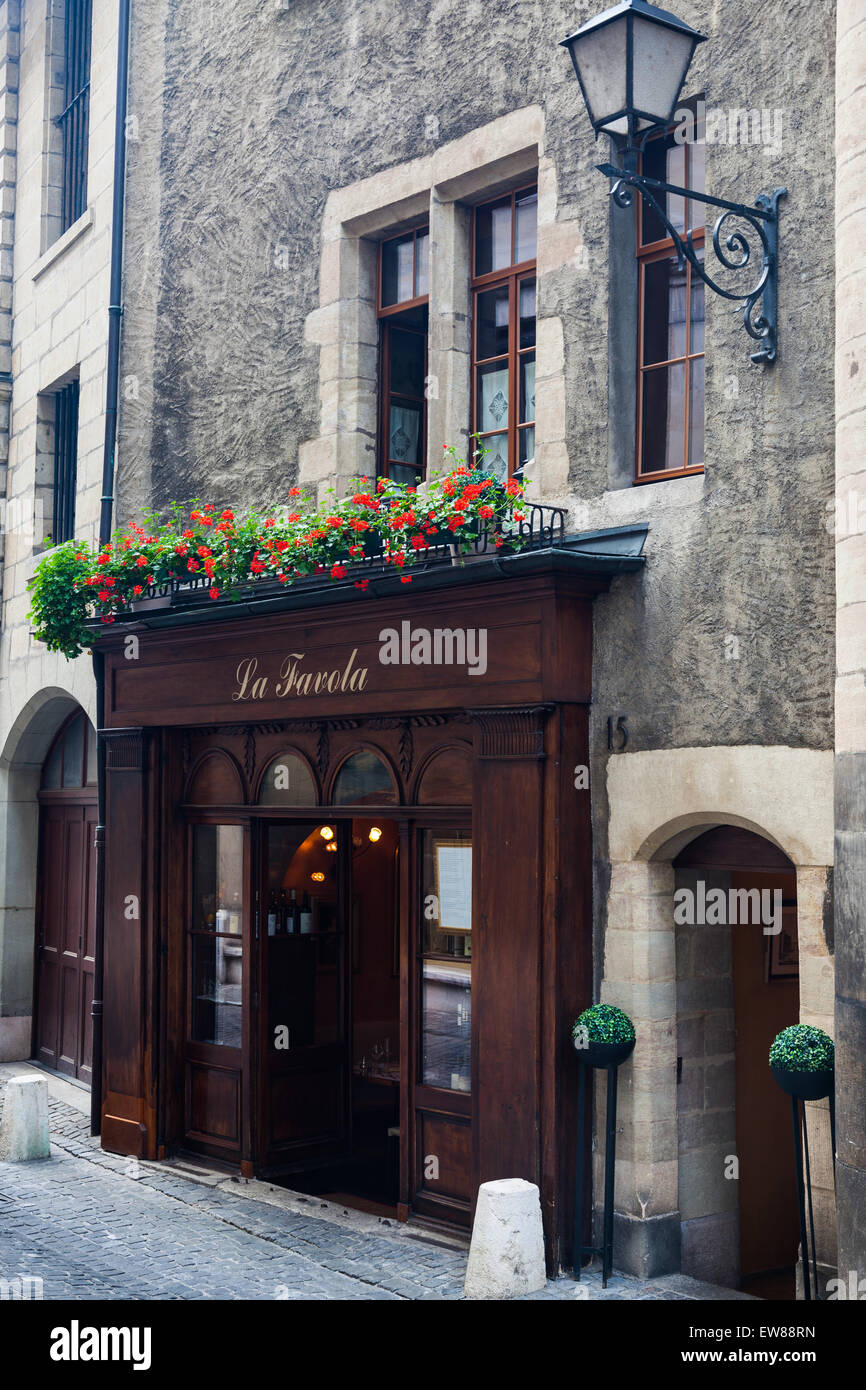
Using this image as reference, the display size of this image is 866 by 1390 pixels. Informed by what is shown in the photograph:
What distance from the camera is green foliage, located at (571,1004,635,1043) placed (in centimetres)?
679

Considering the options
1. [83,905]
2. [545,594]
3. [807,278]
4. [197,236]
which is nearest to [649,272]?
[807,278]

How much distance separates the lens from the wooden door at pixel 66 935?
12.0 metres

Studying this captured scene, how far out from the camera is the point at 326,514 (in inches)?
317

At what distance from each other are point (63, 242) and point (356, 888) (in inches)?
223

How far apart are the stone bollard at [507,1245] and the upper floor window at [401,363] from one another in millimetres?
4227

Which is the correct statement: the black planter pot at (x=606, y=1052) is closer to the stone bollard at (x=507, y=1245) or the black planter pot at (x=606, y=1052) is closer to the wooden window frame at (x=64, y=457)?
the stone bollard at (x=507, y=1245)

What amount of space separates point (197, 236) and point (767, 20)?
15.8ft

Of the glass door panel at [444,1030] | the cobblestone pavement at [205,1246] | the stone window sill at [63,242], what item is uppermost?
the stone window sill at [63,242]

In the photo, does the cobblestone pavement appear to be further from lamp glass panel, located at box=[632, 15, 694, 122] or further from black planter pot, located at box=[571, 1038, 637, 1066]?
lamp glass panel, located at box=[632, 15, 694, 122]

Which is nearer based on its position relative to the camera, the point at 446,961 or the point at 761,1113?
the point at 761,1113

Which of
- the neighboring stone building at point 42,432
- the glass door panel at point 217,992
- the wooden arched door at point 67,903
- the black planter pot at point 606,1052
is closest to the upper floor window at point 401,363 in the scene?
the glass door panel at point 217,992

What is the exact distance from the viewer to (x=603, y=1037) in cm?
678

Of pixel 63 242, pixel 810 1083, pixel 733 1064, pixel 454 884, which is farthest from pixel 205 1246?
pixel 63 242

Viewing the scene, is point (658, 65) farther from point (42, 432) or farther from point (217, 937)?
point (42, 432)
